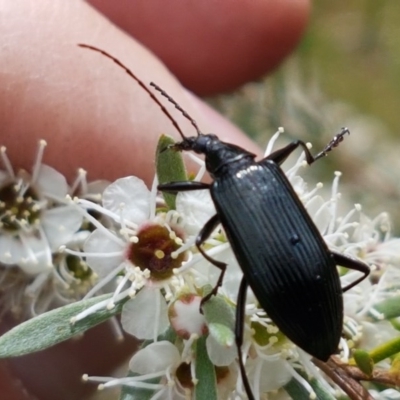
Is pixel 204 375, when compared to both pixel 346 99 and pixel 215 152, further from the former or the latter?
pixel 346 99

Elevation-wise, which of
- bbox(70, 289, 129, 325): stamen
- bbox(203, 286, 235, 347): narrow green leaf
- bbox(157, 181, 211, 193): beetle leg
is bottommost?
bbox(70, 289, 129, 325): stamen

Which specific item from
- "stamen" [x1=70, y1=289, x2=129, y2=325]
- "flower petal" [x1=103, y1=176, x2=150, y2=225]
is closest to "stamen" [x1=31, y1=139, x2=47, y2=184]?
"flower petal" [x1=103, y1=176, x2=150, y2=225]

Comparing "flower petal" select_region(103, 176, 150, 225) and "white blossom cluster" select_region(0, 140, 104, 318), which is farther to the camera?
"white blossom cluster" select_region(0, 140, 104, 318)

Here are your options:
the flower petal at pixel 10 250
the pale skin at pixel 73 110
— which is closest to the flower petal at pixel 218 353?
the flower petal at pixel 10 250

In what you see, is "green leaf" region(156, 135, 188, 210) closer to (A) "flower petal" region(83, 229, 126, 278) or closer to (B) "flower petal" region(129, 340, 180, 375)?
(A) "flower petal" region(83, 229, 126, 278)

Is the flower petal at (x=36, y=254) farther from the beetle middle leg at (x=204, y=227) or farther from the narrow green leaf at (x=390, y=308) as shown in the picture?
the narrow green leaf at (x=390, y=308)

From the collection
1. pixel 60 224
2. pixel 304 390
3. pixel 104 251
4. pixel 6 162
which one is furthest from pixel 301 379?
pixel 6 162

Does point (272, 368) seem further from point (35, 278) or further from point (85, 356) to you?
point (85, 356)

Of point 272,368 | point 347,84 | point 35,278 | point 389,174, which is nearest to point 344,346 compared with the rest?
point 272,368
